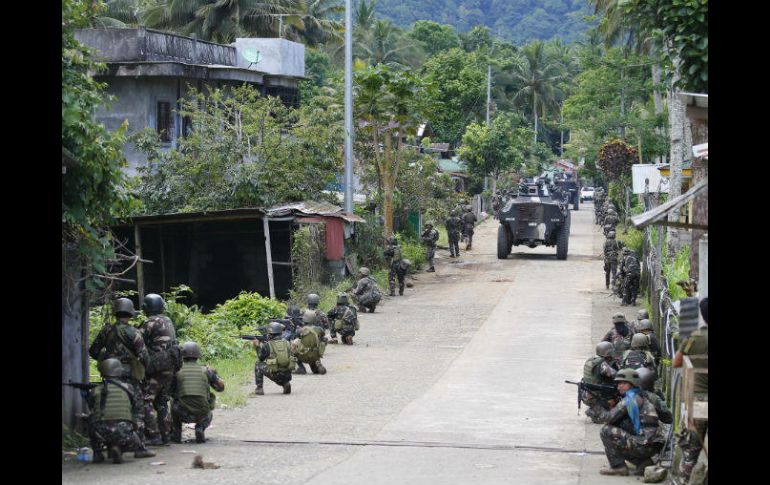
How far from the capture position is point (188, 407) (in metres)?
12.3

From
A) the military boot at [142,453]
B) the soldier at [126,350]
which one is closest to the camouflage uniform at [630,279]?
the soldier at [126,350]

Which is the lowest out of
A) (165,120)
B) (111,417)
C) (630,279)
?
(111,417)

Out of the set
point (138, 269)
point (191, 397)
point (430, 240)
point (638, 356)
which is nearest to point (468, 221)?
point (430, 240)

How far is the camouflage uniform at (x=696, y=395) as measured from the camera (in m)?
9.78

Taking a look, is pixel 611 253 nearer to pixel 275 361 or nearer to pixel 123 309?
pixel 275 361

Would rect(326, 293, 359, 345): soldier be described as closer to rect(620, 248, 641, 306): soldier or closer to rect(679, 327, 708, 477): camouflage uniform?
rect(620, 248, 641, 306): soldier

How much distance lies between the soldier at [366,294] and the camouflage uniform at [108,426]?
41.0 feet

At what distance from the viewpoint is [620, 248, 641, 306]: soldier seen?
939 inches

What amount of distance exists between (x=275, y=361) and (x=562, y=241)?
66.4 ft
